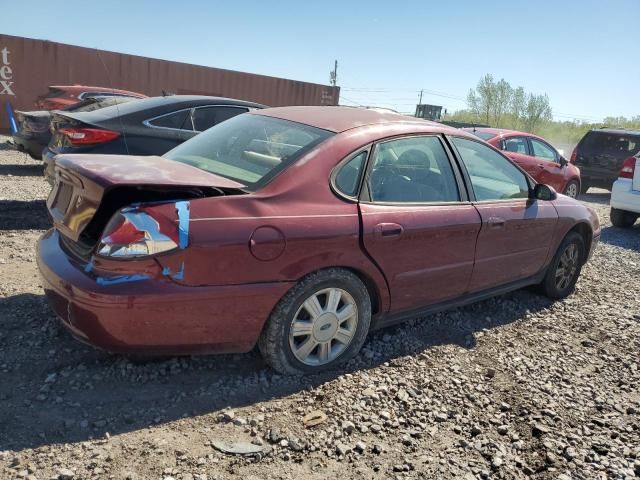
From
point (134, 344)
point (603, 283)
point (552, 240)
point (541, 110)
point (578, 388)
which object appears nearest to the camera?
point (134, 344)

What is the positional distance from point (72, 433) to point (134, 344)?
1.53 feet

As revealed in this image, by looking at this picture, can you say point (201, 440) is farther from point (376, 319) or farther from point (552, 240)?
point (552, 240)

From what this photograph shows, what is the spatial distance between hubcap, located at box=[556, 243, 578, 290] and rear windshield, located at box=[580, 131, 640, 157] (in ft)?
32.2

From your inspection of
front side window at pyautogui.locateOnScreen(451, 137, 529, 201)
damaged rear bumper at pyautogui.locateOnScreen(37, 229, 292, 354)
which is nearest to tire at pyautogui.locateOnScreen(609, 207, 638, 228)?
front side window at pyautogui.locateOnScreen(451, 137, 529, 201)

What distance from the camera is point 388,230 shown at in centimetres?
313

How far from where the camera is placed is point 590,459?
2615mm

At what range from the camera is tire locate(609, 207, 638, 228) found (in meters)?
9.00

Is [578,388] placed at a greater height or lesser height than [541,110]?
lesser

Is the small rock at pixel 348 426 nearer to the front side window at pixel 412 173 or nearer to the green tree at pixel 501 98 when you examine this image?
the front side window at pixel 412 173

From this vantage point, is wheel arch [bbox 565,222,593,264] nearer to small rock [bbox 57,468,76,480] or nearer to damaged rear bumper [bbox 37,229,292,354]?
damaged rear bumper [bbox 37,229,292,354]

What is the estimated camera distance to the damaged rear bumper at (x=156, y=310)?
2451mm

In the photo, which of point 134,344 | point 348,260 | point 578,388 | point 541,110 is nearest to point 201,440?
point 134,344

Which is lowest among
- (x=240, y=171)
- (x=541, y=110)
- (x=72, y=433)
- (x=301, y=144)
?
(x=72, y=433)

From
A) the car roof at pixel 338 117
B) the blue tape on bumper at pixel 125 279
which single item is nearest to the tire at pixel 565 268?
the car roof at pixel 338 117
